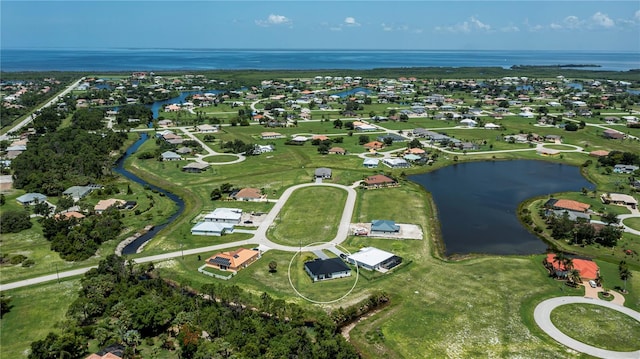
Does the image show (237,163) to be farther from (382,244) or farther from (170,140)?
(382,244)

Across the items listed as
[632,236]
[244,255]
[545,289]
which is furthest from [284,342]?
[632,236]

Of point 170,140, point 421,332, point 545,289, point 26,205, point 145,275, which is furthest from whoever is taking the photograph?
point 170,140

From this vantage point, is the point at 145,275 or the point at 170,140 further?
the point at 170,140

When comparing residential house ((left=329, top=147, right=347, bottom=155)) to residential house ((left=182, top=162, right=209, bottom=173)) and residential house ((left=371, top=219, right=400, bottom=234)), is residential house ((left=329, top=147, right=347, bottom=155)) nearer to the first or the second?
residential house ((left=182, top=162, right=209, bottom=173))

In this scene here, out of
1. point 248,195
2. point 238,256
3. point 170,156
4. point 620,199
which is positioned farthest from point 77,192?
point 620,199

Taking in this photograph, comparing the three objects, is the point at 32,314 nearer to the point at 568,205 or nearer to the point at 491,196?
the point at 491,196

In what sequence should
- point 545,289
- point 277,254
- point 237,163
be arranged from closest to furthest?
point 545,289, point 277,254, point 237,163
